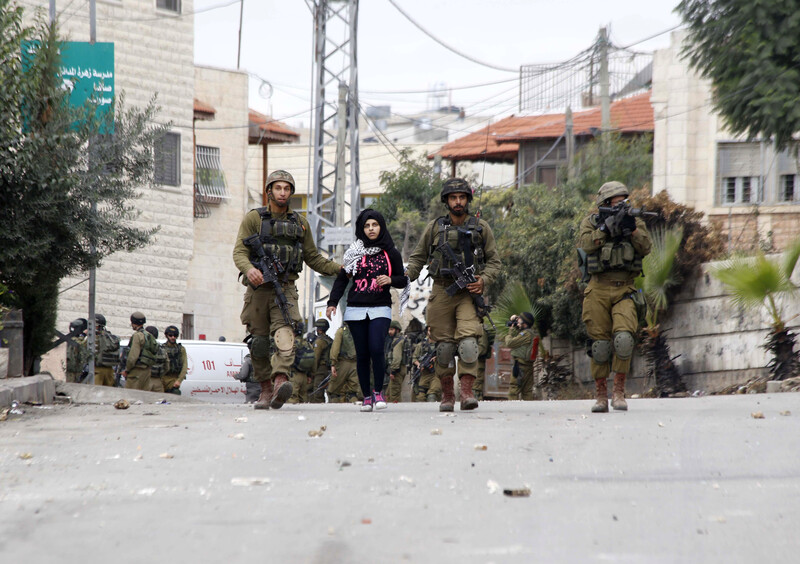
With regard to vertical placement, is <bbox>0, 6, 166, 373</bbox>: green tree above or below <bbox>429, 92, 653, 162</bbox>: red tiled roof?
below

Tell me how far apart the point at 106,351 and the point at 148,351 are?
26.2 inches

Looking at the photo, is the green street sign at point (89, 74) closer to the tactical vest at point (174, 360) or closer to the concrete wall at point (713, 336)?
the tactical vest at point (174, 360)

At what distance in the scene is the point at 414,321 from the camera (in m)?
24.1

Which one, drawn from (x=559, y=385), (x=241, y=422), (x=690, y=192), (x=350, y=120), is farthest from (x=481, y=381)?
(x=241, y=422)

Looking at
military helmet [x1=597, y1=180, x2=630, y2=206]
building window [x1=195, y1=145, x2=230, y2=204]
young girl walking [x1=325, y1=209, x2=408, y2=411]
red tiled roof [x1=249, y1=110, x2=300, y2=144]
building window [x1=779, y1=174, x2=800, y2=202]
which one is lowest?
young girl walking [x1=325, y1=209, x2=408, y2=411]

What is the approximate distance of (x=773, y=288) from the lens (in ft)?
43.2

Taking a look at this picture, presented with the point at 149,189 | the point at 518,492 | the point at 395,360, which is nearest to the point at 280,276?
the point at 518,492

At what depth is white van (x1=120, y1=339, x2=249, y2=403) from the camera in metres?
21.3

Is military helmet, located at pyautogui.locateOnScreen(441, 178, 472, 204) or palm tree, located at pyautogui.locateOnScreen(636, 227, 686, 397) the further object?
palm tree, located at pyautogui.locateOnScreen(636, 227, 686, 397)

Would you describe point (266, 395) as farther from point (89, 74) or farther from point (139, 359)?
point (139, 359)

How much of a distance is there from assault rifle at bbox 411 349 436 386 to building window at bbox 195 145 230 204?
53.6 ft

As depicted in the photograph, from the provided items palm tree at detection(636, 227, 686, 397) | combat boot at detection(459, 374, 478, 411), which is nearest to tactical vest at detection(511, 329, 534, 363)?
palm tree at detection(636, 227, 686, 397)

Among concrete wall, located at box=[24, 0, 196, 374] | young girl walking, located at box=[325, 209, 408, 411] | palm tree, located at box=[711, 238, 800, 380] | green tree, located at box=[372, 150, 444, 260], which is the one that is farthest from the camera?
green tree, located at box=[372, 150, 444, 260]

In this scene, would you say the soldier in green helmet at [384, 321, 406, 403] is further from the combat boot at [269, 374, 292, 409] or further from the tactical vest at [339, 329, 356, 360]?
the combat boot at [269, 374, 292, 409]
